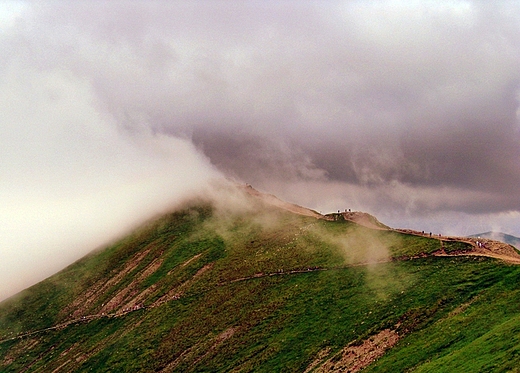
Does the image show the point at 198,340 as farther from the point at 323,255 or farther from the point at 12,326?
the point at 12,326

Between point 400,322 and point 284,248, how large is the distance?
69.4m

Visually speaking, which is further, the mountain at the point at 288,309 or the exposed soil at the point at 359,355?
the exposed soil at the point at 359,355

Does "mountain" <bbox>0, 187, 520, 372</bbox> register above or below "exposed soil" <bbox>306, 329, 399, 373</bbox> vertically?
above

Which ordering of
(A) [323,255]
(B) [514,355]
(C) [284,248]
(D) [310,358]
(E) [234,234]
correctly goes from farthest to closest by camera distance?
1. (E) [234,234]
2. (C) [284,248]
3. (A) [323,255]
4. (D) [310,358]
5. (B) [514,355]

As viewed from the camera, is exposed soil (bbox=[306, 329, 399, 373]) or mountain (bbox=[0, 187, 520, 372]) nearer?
mountain (bbox=[0, 187, 520, 372])

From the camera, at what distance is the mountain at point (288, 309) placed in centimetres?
8494

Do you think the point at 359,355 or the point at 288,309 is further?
the point at 288,309

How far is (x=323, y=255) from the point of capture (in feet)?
474

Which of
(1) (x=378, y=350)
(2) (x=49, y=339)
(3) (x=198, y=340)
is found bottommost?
(1) (x=378, y=350)

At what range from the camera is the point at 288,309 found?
398 feet

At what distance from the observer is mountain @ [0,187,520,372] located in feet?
279

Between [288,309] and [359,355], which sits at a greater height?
[288,309]

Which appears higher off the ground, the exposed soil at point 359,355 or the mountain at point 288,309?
the mountain at point 288,309

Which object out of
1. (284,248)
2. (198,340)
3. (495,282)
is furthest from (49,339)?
(495,282)
